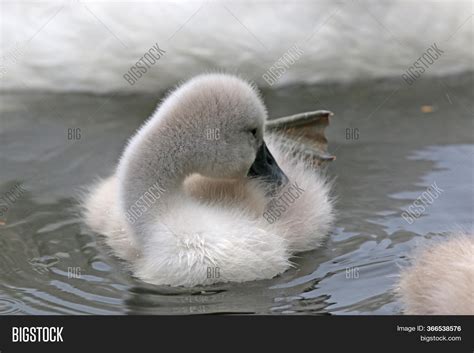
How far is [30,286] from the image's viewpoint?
13.9 feet

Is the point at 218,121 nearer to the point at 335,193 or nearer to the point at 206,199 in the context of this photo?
the point at 206,199

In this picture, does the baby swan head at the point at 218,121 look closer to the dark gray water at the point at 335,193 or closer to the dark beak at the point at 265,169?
the dark beak at the point at 265,169

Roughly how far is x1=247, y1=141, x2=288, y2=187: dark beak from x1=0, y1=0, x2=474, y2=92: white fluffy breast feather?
1567 millimetres

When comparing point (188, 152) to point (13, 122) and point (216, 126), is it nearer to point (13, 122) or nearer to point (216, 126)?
point (216, 126)

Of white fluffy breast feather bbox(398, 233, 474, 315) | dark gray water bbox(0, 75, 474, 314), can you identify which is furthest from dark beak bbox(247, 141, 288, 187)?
white fluffy breast feather bbox(398, 233, 474, 315)

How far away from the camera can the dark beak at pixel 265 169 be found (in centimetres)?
457

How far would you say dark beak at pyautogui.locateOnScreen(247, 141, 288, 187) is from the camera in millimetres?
4570

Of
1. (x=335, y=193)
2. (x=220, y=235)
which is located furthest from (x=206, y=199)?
(x=335, y=193)

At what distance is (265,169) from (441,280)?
1.21 m

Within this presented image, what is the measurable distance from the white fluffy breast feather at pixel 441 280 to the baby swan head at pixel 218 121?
0.88m

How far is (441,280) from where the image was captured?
11.8ft

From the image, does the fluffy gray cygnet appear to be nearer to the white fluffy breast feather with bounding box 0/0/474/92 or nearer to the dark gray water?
the dark gray water
